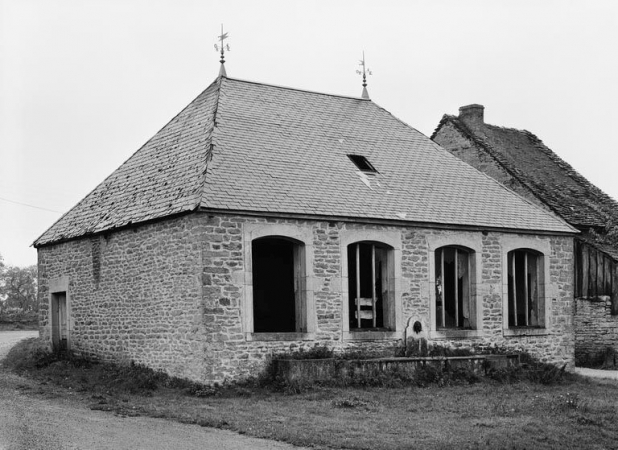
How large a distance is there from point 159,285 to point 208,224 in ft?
6.82

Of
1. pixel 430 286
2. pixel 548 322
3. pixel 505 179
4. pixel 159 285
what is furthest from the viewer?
pixel 505 179

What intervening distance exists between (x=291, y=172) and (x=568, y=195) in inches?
513

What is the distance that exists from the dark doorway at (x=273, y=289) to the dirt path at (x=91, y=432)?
23.7 ft

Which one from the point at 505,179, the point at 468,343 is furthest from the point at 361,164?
the point at 505,179

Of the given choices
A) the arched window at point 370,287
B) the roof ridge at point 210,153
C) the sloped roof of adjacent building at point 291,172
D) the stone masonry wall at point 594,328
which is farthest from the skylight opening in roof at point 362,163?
the stone masonry wall at point 594,328

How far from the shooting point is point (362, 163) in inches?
869

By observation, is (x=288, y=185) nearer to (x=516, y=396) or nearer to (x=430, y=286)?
(x=430, y=286)

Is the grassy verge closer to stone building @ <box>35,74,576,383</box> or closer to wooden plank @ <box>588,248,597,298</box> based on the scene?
stone building @ <box>35,74,576,383</box>

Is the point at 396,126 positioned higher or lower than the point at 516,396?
higher

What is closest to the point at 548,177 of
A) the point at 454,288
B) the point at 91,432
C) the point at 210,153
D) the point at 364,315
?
the point at 454,288

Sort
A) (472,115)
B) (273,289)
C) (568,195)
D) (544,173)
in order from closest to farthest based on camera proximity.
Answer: (273,289)
(568,195)
(544,173)
(472,115)

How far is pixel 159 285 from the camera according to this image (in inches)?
741

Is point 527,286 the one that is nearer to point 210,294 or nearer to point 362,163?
point 362,163

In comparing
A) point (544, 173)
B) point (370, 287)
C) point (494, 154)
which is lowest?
point (370, 287)
